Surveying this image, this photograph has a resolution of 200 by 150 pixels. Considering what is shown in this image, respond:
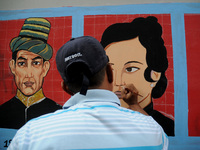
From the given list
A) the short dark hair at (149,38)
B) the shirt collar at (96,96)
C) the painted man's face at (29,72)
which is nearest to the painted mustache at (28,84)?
the painted man's face at (29,72)

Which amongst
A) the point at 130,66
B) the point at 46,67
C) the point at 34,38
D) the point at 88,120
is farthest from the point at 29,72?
the point at 88,120

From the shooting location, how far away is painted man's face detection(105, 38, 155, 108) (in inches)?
44.8

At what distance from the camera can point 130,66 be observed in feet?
3.82

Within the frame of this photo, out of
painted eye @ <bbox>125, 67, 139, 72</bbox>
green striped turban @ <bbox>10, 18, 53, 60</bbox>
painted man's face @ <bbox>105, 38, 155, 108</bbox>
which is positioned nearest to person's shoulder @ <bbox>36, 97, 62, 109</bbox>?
green striped turban @ <bbox>10, 18, 53, 60</bbox>

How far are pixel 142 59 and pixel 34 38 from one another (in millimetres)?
850

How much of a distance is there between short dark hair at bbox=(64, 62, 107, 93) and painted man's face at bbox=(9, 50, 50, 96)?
663 mm

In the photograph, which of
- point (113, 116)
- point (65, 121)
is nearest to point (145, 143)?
point (113, 116)

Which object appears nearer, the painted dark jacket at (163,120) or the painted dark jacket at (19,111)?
the painted dark jacket at (163,120)

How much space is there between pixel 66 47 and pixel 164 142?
58 cm

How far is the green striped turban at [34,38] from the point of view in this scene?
129cm

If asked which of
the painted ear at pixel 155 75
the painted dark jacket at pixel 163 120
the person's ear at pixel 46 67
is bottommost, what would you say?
the painted dark jacket at pixel 163 120

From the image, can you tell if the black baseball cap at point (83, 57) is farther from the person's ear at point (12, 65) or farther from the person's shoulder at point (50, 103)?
the person's ear at point (12, 65)

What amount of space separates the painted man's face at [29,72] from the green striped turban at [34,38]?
5cm

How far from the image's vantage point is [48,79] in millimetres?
1268
